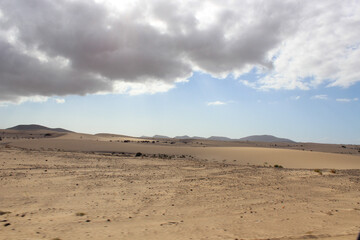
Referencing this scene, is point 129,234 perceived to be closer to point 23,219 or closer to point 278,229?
point 23,219

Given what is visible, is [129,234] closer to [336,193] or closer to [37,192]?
[37,192]

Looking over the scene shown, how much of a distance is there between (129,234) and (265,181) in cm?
770

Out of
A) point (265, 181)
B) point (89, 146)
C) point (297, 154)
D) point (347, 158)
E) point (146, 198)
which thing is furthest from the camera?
→ point (89, 146)

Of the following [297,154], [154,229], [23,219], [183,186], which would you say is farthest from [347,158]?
[23,219]

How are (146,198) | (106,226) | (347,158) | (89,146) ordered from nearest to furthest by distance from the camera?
(106,226), (146,198), (347,158), (89,146)

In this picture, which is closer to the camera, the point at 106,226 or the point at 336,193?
the point at 106,226

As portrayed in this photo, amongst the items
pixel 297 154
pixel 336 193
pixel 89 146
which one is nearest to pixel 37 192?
pixel 336 193

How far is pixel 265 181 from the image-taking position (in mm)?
11727

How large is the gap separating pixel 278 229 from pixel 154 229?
2.60 m

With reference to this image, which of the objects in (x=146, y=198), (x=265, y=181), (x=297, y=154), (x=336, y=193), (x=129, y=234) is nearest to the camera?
(x=129, y=234)

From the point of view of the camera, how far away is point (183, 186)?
10180mm

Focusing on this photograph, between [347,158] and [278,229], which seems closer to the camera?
[278,229]

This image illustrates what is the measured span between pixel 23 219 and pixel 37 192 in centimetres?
261

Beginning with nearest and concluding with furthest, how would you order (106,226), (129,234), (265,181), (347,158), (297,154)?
(129,234) < (106,226) < (265,181) < (347,158) < (297,154)
